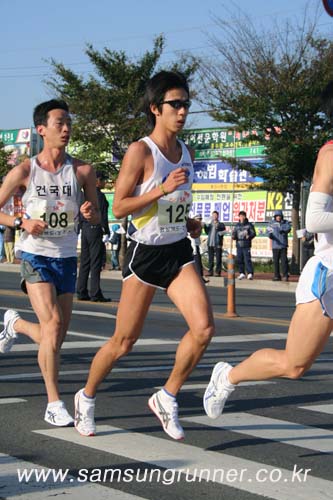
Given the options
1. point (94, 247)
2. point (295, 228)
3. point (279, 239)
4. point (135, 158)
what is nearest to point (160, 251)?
point (135, 158)

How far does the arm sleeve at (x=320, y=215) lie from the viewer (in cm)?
579

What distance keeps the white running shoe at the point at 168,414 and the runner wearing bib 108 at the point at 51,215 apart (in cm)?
90

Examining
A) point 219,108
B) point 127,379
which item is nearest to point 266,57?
point 219,108

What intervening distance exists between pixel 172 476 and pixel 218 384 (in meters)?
0.89

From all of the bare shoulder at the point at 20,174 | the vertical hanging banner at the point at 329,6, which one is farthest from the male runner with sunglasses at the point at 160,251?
the vertical hanging banner at the point at 329,6

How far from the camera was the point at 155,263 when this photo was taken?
6750 millimetres

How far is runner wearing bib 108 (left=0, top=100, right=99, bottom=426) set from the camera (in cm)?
736

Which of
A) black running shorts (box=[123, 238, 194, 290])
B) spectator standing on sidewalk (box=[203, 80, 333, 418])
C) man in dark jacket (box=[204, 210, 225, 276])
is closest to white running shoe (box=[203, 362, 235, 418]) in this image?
spectator standing on sidewalk (box=[203, 80, 333, 418])

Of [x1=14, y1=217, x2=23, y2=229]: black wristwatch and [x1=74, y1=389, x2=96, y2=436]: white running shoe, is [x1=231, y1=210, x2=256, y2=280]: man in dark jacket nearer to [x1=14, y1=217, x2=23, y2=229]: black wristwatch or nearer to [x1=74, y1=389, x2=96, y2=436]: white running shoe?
[x1=14, y1=217, x2=23, y2=229]: black wristwatch

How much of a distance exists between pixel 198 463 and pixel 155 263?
1353mm

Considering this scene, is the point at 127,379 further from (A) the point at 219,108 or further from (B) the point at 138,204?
(A) the point at 219,108

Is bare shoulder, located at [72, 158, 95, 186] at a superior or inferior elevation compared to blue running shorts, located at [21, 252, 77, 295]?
superior

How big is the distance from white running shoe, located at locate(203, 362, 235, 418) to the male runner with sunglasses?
0.75ft

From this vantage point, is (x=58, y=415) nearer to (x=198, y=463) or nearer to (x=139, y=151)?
(x=198, y=463)
